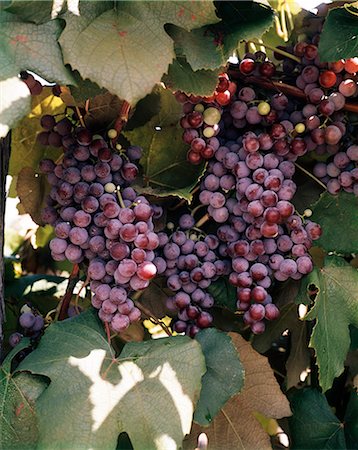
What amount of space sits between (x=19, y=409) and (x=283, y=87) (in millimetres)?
645

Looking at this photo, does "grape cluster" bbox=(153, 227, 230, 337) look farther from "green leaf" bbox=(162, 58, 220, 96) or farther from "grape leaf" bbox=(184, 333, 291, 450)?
"green leaf" bbox=(162, 58, 220, 96)

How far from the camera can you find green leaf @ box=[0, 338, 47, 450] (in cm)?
101

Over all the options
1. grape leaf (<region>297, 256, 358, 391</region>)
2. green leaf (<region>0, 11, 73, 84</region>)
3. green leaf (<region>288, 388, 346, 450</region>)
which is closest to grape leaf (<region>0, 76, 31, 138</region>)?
green leaf (<region>0, 11, 73, 84</region>)

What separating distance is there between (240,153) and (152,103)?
7.2 inches

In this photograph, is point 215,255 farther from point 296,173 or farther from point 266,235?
point 296,173

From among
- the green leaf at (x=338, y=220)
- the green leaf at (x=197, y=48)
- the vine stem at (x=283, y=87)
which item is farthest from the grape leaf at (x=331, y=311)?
the green leaf at (x=197, y=48)

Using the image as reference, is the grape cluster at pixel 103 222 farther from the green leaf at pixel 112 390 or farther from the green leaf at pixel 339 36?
the green leaf at pixel 339 36

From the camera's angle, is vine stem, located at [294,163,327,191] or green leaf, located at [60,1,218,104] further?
vine stem, located at [294,163,327,191]

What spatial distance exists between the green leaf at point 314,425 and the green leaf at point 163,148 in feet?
1.50

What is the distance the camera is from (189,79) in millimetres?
1069

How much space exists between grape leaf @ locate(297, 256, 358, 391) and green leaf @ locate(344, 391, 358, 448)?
0.62 ft

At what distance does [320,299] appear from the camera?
1.15m

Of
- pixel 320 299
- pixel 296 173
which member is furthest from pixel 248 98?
pixel 320 299

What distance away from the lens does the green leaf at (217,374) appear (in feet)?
3.51
